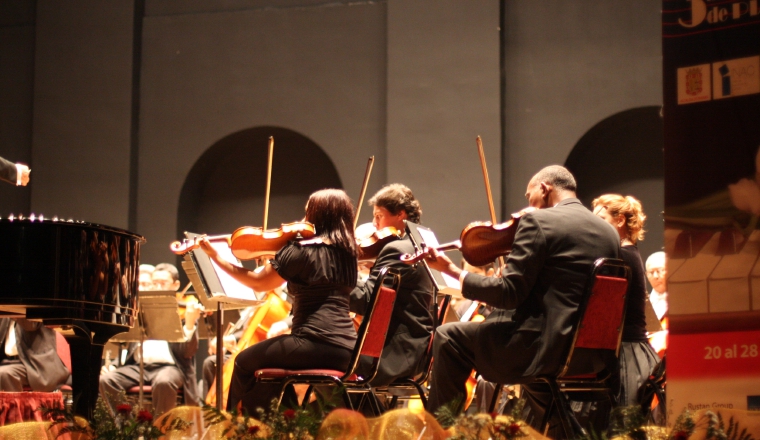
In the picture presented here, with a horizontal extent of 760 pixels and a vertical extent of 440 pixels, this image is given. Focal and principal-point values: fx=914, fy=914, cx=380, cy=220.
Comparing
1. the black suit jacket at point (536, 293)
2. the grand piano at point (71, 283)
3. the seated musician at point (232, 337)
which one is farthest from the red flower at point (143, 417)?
the seated musician at point (232, 337)

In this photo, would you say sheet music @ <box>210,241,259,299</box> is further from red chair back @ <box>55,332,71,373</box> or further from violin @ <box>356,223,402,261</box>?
red chair back @ <box>55,332,71,373</box>

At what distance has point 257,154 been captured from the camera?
29.1 ft

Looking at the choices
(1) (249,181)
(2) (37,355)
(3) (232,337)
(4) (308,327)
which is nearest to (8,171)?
(2) (37,355)

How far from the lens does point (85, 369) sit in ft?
11.4

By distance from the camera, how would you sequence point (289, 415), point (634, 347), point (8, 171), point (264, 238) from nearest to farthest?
1. point (289, 415)
2. point (634, 347)
3. point (264, 238)
4. point (8, 171)

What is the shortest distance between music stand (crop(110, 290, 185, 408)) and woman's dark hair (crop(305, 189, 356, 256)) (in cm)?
182

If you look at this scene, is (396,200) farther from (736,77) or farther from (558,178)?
(736,77)

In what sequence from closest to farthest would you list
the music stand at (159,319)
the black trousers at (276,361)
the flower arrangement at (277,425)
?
the flower arrangement at (277,425)
the black trousers at (276,361)
the music stand at (159,319)

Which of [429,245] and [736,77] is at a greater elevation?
[736,77]

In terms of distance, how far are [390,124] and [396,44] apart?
28.0 inches

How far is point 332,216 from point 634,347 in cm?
135

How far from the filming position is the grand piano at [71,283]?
340cm

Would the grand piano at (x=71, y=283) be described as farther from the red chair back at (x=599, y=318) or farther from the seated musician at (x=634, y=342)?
the seated musician at (x=634, y=342)

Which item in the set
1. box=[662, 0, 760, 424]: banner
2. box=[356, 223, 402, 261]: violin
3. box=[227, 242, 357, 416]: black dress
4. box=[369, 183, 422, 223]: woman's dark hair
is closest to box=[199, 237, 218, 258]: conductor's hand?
box=[227, 242, 357, 416]: black dress
